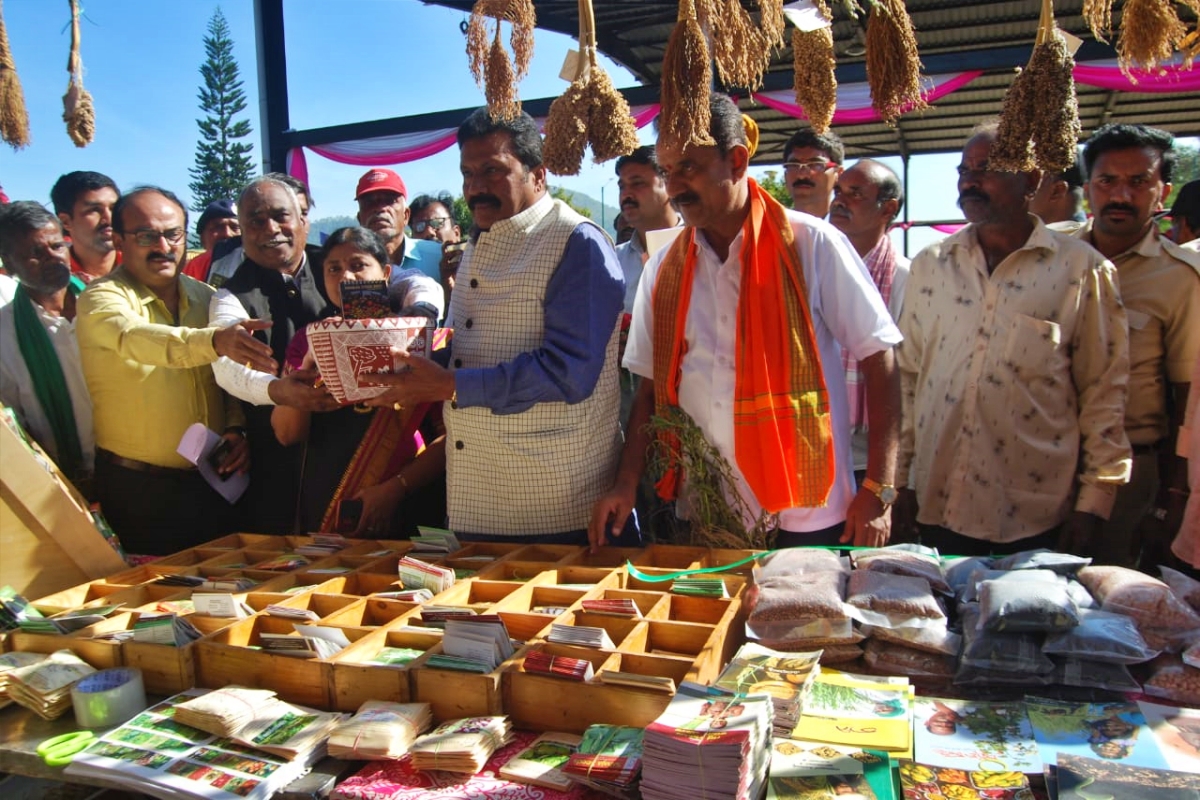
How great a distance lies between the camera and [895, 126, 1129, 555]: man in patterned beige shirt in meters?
2.33

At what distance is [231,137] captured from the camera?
109 feet

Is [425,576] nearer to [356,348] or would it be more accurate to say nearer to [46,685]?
[356,348]

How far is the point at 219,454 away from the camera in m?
2.62

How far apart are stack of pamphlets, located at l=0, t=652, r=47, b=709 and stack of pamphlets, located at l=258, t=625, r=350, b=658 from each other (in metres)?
0.46

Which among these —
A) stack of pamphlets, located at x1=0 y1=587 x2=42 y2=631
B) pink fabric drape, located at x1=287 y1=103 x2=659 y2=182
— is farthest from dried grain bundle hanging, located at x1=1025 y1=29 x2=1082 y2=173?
pink fabric drape, located at x1=287 y1=103 x2=659 y2=182

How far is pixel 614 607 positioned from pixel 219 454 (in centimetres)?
156

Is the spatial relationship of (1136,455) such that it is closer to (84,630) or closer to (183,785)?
(183,785)

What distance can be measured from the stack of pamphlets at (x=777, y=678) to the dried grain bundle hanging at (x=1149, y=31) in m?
1.25

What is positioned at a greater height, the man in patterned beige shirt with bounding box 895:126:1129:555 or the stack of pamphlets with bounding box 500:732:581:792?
the man in patterned beige shirt with bounding box 895:126:1129:555

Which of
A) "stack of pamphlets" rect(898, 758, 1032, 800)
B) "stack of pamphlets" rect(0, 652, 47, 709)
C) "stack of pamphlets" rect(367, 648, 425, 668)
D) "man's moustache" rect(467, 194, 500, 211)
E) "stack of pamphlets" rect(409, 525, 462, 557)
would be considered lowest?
"stack of pamphlets" rect(898, 758, 1032, 800)

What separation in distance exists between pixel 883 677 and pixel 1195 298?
1.80 m

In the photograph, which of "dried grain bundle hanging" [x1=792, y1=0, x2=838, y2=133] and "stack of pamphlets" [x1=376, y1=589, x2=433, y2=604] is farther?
"stack of pamphlets" [x1=376, y1=589, x2=433, y2=604]

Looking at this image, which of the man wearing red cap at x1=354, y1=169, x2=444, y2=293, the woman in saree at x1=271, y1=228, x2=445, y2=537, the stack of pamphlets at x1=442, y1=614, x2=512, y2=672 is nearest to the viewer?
the stack of pamphlets at x1=442, y1=614, x2=512, y2=672

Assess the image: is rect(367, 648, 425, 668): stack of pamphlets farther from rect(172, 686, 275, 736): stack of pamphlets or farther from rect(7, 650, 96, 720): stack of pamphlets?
rect(7, 650, 96, 720): stack of pamphlets
